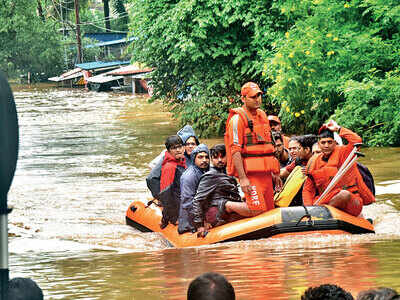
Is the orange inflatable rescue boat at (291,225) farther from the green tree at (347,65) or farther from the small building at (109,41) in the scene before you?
the small building at (109,41)

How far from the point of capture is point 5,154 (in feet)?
7.74

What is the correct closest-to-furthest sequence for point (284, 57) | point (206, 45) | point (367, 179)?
1. point (367, 179)
2. point (284, 57)
3. point (206, 45)

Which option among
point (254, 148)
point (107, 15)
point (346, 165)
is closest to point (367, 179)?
point (346, 165)

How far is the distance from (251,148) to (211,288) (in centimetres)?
584

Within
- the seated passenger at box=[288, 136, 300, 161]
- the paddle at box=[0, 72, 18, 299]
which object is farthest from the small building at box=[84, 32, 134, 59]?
the paddle at box=[0, 72, 18, 299]

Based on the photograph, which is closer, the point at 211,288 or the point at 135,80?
the point at 211,288

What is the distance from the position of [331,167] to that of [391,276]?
286cm

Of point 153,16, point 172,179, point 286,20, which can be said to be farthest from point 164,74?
point 172,179

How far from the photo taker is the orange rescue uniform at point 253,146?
28.2 ft

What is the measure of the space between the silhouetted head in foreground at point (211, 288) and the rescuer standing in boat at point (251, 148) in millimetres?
5676

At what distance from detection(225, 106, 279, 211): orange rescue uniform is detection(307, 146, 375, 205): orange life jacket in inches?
18.7

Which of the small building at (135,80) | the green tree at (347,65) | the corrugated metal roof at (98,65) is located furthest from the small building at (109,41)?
the green tree at (347,65)

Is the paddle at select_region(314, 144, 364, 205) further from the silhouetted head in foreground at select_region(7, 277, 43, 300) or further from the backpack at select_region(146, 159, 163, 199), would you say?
the silhouetted head in foreground at select_region(7, 277, 43, 300)

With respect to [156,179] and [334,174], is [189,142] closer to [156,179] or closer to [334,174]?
[156,179]
